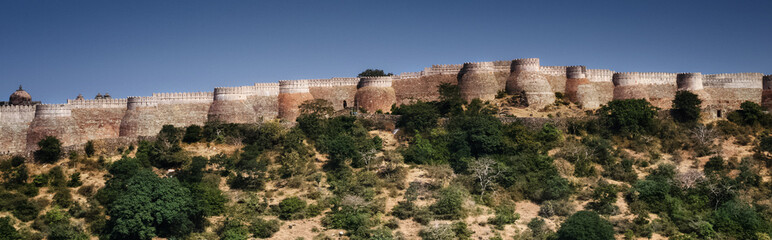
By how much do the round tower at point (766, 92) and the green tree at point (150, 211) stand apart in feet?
102

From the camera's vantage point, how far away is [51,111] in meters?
36.6

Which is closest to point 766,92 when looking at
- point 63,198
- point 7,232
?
point 63,198

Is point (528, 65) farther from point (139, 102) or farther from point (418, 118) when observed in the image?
point (139, 102)

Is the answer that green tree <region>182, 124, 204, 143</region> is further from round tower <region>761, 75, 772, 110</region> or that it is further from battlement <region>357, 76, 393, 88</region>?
round tower <region>761, 75, 772, 110</region>

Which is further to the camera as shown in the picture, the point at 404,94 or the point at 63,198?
the point at 404,94

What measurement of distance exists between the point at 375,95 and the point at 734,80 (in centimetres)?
2016

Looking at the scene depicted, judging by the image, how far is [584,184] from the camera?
32.4m

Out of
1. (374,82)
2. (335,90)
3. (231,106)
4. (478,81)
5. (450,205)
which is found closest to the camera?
(450,205)

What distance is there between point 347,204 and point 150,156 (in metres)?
10.7

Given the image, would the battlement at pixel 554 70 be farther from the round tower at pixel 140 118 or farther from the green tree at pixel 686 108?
the round tower at pixel 140 118

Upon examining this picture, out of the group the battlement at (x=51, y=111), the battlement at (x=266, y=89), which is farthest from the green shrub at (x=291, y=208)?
the battlement at (x=51, y=111)

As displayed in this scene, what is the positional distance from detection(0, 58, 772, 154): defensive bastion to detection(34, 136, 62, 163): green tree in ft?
7.87

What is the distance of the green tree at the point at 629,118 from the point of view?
37.2m

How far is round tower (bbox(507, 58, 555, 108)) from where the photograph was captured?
41.1 metres
